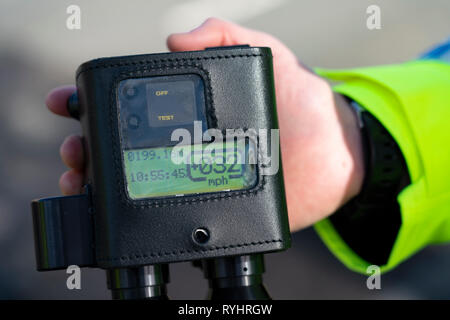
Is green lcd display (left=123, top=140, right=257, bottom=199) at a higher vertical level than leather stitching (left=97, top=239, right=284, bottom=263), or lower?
higher

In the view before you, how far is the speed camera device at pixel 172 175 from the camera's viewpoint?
3.04ft

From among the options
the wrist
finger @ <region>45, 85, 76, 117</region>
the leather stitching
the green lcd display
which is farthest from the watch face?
the wrist

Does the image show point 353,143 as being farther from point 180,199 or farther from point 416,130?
point 180,199

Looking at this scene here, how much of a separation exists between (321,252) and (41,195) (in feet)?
2.87

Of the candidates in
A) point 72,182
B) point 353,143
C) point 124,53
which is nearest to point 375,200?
point 353,143

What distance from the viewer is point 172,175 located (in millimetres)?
932

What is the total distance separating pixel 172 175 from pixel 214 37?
43cm

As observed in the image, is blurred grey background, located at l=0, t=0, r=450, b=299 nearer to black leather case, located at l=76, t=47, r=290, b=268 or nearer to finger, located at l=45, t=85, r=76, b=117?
finger, located at l=45, t=85, r=76, b=117

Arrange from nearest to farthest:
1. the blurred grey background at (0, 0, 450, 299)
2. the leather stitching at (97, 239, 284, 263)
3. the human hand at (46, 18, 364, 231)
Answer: the leather stitching at (97, 239, 284, 263) < the human hand at (46, 18, 364, 231) < the blurred grey background at (0, 0, 450, 299)

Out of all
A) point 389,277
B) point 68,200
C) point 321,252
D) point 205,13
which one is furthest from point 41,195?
point 389,277

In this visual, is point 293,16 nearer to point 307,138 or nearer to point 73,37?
point 307,138

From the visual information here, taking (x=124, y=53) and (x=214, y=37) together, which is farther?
(x=124, y=53)

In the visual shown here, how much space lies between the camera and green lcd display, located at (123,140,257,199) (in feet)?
3.05

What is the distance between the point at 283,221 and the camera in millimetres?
963
